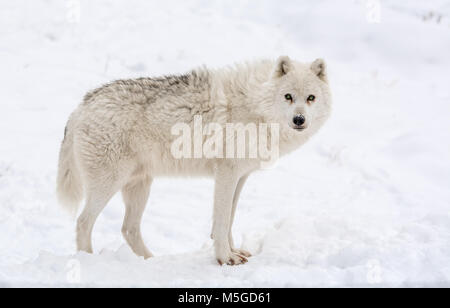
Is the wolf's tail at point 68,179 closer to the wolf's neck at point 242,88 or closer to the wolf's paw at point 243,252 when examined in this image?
the wolf's neck at point 242,88

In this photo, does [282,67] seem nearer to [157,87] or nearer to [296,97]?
[296,97]

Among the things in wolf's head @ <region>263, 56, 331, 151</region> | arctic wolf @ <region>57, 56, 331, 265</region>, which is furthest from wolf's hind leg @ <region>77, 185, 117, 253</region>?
wolf's head @ <region>263, 56, 331, 151</region>

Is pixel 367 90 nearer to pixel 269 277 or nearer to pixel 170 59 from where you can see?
pixel 170 59

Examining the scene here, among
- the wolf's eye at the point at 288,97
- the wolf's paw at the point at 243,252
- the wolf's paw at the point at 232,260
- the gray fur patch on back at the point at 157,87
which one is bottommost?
the wolf's paw at the point at 232,260

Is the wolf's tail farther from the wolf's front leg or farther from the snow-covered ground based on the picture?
the wolf's front leg

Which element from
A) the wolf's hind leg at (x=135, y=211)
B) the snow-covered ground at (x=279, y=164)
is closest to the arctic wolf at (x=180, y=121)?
the wolf's hind leg at (x=135, y=211)

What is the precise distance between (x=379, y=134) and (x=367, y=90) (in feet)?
5.96

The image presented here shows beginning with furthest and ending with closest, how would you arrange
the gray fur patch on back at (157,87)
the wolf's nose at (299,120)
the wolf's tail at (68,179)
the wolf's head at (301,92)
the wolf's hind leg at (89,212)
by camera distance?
the wolf's tail at (68,179), the gray fur patch on back at (157,87), the wolf's hind leg at (89,212), the wolf's head at (301,92), the wolf's nose at (299,120)

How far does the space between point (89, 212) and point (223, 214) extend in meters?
1.34

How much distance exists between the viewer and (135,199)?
5297 mm

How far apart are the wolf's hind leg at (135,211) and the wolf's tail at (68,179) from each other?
516 millimetres

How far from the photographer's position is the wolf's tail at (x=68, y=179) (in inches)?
196

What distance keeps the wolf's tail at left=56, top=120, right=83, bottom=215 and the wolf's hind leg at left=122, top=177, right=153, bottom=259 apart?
516mm
